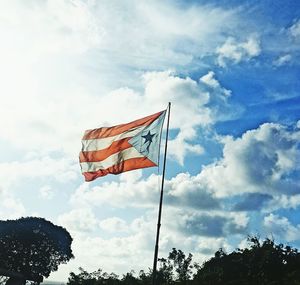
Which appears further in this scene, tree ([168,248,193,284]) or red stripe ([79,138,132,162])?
tree ([168,248,193,284])

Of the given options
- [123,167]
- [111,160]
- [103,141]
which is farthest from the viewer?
[103,141]

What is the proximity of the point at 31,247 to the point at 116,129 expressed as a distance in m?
65.6

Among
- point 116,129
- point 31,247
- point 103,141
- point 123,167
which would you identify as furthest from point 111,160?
point 31,247

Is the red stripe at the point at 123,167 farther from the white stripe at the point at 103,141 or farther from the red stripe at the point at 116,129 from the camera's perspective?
the red stripe at the point at 116,129

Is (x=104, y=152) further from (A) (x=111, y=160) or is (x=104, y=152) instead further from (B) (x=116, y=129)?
(B) (x=116, y=129)

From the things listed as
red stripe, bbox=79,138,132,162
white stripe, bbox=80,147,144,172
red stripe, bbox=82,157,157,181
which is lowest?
red stripe, bbox=82,157,157,181

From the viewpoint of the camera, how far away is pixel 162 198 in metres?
16.5

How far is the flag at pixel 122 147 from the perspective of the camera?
18125 mm

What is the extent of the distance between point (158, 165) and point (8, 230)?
68.1 meters

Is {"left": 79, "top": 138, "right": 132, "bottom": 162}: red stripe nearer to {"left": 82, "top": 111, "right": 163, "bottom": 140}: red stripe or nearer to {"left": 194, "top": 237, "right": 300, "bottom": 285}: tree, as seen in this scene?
{"left": 82, "top": 111, "right": 163, "bottom": 140}: red stripe

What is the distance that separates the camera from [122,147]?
18.8m

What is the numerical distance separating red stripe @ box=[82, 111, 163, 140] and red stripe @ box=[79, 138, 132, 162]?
53cm

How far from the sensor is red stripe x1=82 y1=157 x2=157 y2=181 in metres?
17.9

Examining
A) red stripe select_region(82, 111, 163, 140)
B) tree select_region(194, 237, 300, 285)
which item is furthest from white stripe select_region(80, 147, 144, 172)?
tree select_region(194, 237, 300, 285)
